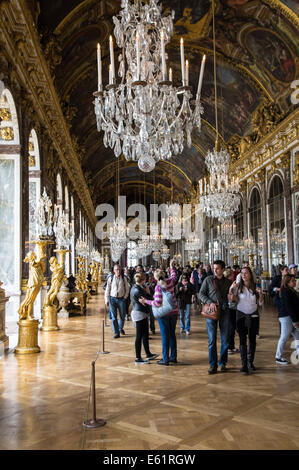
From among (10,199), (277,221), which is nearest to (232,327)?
(10,199)

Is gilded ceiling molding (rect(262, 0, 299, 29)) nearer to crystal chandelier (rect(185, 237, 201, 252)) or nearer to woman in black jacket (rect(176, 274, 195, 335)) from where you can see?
woman in black jacket (rect(176, 274, 195, 335))

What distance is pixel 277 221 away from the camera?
16.2 meters

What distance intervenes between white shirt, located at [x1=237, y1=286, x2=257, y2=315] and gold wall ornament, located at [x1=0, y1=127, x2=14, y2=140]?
6488 millimetres

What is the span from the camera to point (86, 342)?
786 centimetres

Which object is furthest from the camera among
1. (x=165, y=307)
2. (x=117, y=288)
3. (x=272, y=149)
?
(x=272, y=149)

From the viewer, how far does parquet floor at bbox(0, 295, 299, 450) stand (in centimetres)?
322

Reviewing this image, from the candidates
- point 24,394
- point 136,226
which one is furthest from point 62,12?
point 136,226

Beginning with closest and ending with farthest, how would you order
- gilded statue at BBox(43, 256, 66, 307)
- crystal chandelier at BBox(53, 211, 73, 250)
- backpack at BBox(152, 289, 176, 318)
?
backpack at BBox(152, 289, 176, 318)
gilded statue at BBox(43, 256, 66, 307)
crystal chandelier at BBox(53, 211, 73, 250)

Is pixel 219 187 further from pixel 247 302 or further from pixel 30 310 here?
pixel 30 310

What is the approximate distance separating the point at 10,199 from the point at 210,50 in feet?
36.9

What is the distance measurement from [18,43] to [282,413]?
828 cm

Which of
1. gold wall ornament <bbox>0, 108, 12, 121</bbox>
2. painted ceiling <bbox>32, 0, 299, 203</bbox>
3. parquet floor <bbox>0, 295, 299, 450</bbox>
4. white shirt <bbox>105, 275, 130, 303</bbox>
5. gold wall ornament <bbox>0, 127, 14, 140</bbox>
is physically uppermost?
painted ceiling <bbox>32, 0, 299, 203</bbox>

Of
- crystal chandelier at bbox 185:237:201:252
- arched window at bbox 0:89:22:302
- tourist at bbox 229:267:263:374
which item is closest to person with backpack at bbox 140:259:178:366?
tourist at bbox 229:267:263:374

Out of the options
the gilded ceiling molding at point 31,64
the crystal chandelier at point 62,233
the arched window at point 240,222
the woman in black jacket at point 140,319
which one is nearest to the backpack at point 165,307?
the woman in black jacket at point 140,319
